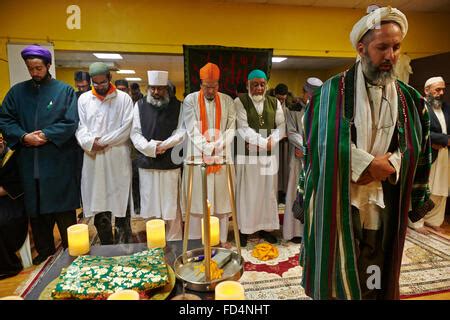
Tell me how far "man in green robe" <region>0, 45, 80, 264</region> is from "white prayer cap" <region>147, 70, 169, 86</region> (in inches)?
22.4

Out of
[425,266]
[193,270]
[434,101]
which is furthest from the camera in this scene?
[434,101]

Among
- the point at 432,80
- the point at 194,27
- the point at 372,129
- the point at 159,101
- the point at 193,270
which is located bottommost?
the point at 193,270

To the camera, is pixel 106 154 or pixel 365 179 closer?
pixel 365 179

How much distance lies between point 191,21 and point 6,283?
224 cm

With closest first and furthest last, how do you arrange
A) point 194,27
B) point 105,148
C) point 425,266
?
point 425,266, point 105,148, point 194,27

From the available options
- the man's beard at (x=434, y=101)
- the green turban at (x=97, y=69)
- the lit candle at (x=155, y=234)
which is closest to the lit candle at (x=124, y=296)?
the lit candle at (x=155, y=234)

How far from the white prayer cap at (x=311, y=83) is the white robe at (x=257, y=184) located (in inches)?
10.4

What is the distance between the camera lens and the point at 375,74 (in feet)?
3.73

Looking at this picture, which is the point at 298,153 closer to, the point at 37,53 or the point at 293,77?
the point at 293,77

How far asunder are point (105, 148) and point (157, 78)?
661 millimetres

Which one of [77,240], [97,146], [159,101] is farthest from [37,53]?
[77,240]

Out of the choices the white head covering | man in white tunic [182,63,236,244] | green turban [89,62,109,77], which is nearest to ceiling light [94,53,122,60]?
green turban [89,62,109,77]

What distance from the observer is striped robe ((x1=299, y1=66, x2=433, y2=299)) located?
1127 millimetres
